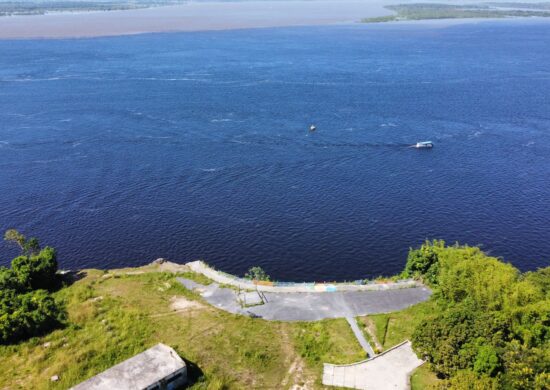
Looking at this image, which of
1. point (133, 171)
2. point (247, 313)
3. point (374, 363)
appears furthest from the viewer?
point (133, 171)

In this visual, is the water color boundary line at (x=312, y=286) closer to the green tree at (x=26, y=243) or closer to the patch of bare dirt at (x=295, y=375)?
the patch of bare dirt at (x=295, y=375)

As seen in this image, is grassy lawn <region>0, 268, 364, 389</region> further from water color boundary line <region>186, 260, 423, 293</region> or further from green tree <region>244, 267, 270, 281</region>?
green tree <region>244, 267, 270, 281</region>

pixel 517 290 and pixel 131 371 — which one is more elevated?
pixel 517 290

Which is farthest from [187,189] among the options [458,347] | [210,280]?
[458,347]

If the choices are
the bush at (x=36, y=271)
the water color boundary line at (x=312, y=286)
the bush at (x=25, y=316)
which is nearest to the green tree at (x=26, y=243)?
the bush at (x=36, y=271)

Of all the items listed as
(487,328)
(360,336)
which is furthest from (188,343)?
(487,328)

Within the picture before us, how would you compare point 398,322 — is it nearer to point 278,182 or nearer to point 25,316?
point 25,316

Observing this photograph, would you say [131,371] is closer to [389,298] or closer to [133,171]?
[389,298]
